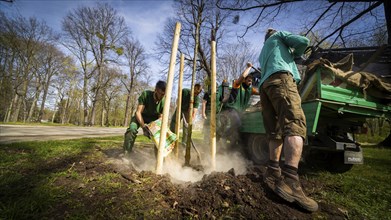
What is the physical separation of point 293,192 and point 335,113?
1846mm

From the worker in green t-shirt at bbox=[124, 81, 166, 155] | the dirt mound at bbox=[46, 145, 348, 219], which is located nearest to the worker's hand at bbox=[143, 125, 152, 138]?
the worker in green t-shirt at bbox=[124, 81, 166, 155]

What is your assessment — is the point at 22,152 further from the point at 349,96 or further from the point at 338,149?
the point at 349,96

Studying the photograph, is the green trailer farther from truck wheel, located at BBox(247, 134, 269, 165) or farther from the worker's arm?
truck wheel, located at BBox(247, 134, 269, 165)

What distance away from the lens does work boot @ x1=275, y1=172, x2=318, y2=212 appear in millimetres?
1588

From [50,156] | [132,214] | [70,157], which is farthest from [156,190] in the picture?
[50,156]

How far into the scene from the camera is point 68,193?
5.66 ft

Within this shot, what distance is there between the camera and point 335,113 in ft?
9.29

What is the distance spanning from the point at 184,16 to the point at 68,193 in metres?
12.5

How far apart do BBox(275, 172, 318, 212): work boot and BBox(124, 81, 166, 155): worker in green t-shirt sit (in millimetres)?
2431

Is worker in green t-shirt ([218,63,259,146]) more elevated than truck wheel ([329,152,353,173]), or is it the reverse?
worker in green t-shirt ([218,63,259,146])

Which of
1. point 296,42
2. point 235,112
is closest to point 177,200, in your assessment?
point 296,42

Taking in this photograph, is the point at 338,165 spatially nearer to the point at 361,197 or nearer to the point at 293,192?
the point at 361,197

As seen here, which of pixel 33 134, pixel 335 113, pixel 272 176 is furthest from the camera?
pixel 33 134

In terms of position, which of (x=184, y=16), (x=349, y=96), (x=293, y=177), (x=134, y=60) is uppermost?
(x=134, y=60)
